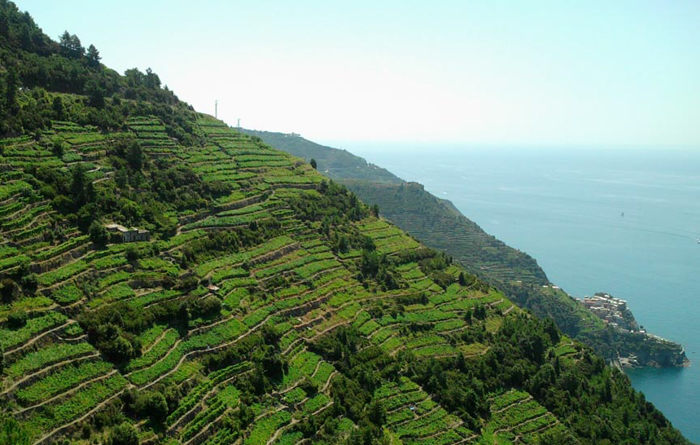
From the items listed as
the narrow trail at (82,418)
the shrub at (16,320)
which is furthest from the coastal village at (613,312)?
the shrub at (16,320)

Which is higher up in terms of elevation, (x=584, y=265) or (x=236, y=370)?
(x=236, y=370)

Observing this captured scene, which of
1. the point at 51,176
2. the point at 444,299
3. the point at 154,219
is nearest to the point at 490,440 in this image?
the point at 444,299

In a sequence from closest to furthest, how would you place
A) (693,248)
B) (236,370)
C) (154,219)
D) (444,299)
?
1. (236,370)
2. (154,219)
3. (444,299)
4. (693,248)

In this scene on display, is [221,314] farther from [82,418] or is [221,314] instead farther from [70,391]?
[82,418]

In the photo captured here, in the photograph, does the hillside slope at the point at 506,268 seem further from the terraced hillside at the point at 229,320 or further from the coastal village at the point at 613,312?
the terraced hillside at the point at 229,320

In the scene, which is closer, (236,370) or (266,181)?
(236,370)

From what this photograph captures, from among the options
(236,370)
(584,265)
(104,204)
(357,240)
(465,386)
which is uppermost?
(104,204)

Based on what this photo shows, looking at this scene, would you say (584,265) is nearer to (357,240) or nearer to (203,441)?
(357,240)

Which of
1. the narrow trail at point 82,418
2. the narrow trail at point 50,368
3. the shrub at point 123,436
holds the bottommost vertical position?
the shrub at point 123,436
